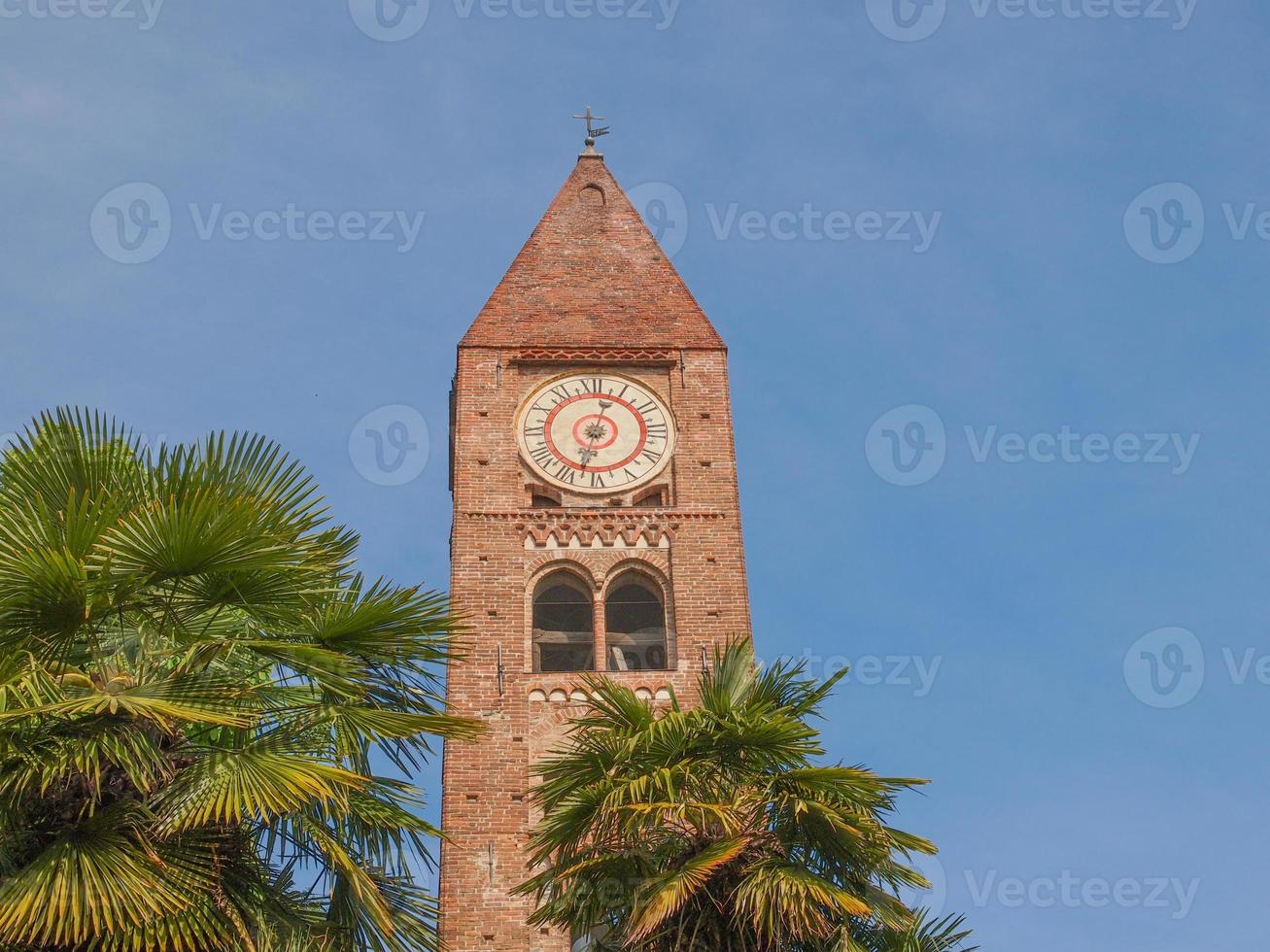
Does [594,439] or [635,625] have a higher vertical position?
[594,439]

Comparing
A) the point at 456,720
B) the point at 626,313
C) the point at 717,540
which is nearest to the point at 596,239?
the point at 626,313

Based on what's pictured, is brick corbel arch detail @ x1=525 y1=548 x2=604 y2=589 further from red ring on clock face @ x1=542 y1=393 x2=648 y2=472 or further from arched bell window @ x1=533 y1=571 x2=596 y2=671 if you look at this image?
red ring on clock face @ x1=542 y1=393 x2=648 y2=472

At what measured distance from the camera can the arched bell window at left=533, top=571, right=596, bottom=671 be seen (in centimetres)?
2952

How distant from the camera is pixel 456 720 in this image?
47.7 ft

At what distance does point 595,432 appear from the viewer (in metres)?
32.0

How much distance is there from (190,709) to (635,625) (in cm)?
1731

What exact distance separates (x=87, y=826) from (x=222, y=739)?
1.68 m

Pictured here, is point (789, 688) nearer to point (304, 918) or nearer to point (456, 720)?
point (456, 720)

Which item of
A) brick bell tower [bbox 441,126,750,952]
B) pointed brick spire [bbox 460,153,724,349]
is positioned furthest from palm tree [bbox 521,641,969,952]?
pointed brick spire [bbox 460,153,724,349]

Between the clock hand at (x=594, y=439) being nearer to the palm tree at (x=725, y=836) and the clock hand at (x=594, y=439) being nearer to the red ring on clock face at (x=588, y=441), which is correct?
the red ring on clock face at (x=588, y=441)

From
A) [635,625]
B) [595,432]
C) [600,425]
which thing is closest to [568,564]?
[635,625]

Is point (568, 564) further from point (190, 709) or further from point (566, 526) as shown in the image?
point (190, 709)

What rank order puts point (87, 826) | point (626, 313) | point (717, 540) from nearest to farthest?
point (87, 826)
point (717, 540)
point (626, 313)

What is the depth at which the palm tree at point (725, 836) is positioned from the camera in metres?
15.5
